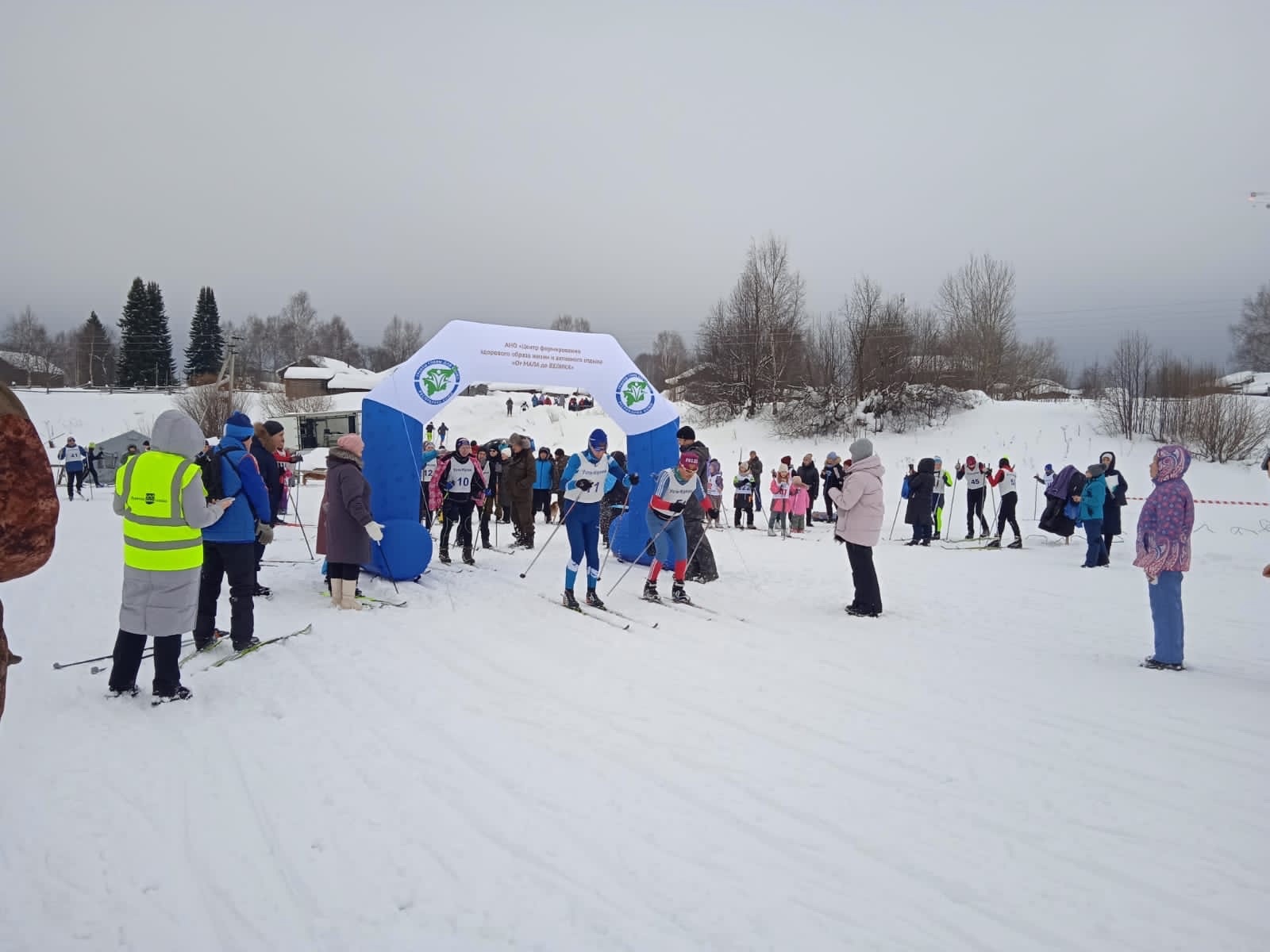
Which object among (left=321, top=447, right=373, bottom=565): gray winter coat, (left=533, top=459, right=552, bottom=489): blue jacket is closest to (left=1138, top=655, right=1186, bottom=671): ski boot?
(left=321, top=447, right=373, bottom=565): gray winter coat

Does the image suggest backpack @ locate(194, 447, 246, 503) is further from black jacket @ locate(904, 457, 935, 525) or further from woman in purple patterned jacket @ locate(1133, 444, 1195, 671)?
black jacket @ locate(904, 457, 935, 525)

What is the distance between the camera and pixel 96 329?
71.8 meters

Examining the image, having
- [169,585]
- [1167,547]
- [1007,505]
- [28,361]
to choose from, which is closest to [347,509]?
[169,585]

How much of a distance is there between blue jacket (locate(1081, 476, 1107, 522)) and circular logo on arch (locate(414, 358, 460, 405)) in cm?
1006

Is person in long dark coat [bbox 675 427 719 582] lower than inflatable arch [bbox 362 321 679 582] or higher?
lower

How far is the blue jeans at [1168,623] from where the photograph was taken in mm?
5953

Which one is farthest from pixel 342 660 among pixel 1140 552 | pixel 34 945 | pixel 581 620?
pixel 1140 552

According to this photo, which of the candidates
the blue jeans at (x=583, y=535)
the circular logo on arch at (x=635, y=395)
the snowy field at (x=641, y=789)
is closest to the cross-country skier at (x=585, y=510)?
the blue jeans at (x=583, y=535)

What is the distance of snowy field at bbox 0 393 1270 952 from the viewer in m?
2.79

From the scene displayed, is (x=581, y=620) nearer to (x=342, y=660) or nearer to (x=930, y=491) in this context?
(x=342, y=660)

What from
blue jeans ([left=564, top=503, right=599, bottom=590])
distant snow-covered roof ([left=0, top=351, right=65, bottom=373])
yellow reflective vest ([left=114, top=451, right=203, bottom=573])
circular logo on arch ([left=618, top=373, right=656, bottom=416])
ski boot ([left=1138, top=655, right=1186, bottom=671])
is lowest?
ski boot ([left=1138, top=655, right=1186, bottom=671])

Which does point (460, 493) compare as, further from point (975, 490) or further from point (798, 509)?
point (975, 490)

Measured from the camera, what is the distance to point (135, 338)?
5797cm

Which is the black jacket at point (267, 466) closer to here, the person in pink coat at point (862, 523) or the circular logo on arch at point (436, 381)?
the circular logo on arch at point (436, 381)
